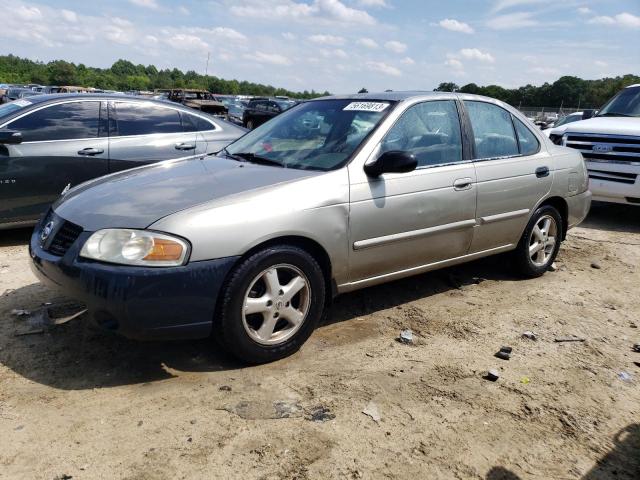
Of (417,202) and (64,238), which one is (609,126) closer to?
(417,202)

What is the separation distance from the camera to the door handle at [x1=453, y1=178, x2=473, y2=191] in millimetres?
4172

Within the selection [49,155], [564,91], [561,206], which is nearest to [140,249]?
[49,155]

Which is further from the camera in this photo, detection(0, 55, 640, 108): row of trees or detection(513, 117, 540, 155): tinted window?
detection(0, 55, 640, 108): row of trees

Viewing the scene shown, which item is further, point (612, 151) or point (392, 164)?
point (612, 151)

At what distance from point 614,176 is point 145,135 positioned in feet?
21.1

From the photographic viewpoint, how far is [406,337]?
3.81m

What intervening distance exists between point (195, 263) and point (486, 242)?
8.67ft

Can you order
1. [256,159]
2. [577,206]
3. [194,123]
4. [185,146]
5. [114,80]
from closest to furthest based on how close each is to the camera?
1. [256,159]
2. [577,206]
3. [185,146]
4. [194,123]
5. [114,80]

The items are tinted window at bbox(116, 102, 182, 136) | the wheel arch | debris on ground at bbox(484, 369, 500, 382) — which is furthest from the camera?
tinted window at bbox(116, 102, 182, 136)

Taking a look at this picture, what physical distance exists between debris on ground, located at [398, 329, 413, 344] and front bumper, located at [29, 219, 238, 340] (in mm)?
1420

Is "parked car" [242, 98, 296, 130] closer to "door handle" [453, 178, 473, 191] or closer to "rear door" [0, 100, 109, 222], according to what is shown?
"rear door" [0, 100, 109, 222]

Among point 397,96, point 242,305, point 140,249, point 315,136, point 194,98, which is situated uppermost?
point 194,98

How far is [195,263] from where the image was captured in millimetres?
2914

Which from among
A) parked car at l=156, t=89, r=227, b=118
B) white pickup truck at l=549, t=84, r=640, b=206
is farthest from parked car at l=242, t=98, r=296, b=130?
white pickup truck at l=549, t=84, r=640, b=206
